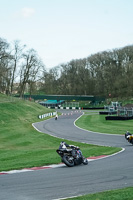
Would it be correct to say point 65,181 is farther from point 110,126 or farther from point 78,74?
point 78,74

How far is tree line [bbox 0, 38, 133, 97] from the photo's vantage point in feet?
277

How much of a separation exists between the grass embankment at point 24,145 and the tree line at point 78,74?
18807mm

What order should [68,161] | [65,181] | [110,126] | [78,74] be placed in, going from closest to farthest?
[65,181] < [68,161] < [110,126] < [78,74]

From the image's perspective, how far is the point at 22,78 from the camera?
88.6 meters

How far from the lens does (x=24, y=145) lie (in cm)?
2811

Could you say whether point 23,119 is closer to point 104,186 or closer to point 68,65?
point 104,186

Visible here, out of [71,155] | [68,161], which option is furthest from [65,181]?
[71,155]

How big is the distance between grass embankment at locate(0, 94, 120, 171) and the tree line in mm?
18807

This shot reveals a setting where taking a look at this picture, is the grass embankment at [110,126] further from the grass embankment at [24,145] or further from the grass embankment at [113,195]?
the grass embankment at [113,195]

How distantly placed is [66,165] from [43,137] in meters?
17.8

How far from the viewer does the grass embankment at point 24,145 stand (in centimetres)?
1730

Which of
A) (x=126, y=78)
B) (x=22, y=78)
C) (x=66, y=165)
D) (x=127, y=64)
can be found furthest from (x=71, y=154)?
(x=127, y=64)

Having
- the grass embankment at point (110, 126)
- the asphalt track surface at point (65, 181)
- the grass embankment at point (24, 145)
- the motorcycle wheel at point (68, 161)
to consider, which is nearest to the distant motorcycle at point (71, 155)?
the motorcycle wheel at point (68, 161)

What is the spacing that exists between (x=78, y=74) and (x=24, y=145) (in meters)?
97.4
